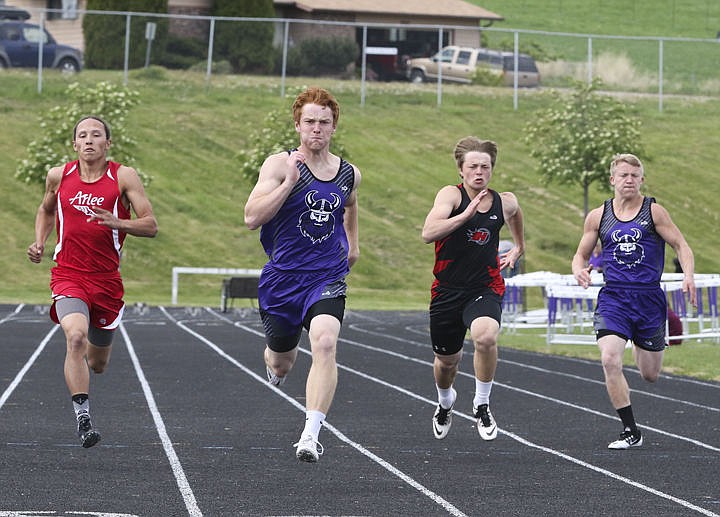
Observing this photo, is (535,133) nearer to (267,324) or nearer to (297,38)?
(297,38)

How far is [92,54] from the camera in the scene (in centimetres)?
4550

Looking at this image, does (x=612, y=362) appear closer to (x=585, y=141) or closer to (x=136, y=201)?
(x=136, y=201)

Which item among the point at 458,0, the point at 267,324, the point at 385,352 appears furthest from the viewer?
the point at 458,0

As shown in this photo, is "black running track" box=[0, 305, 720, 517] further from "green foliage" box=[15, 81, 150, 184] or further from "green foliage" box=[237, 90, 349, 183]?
"green foliage" box=[237, 90, 349, 183]

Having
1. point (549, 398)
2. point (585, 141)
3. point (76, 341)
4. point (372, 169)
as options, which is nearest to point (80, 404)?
point (76, 341)

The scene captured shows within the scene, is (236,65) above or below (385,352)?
above

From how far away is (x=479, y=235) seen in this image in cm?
980

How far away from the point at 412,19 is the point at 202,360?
38918 mm

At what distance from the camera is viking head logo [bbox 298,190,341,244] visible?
28.4 feet

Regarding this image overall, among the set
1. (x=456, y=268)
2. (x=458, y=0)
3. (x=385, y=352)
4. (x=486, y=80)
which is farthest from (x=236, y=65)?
(x=456, y=268)

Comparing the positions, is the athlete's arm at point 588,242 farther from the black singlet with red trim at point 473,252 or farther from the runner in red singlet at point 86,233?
the runner in red singlet at point 86,233

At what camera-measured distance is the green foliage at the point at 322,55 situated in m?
46.2

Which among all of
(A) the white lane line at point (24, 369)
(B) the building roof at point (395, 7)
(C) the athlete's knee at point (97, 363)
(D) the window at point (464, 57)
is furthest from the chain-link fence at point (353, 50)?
(C) the athlete's knee at point (97, 363)

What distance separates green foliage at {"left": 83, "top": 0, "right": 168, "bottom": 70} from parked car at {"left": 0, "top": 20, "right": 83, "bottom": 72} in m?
0.52
